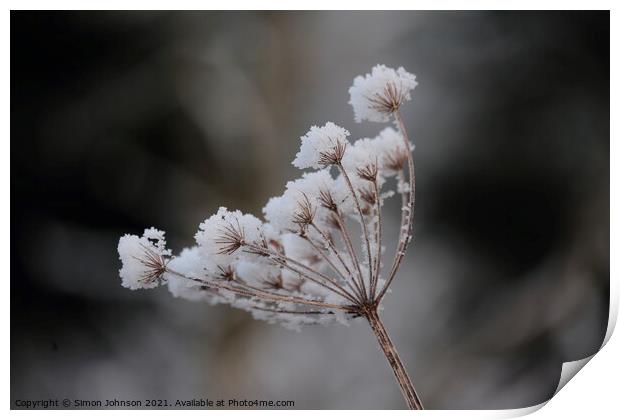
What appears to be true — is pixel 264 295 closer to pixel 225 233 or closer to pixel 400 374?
pixel 225 233

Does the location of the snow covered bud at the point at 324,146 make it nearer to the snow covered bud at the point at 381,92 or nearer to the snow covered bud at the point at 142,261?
the snow covered bud at the point at 381,92

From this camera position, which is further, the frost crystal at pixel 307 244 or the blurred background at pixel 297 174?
the blurred background at pixel 297 174

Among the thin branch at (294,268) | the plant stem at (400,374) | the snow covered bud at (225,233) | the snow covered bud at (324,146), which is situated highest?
the snow covered bud at (324,146)

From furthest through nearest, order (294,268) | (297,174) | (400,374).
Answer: (297,174) → (294,268) → (400,374)

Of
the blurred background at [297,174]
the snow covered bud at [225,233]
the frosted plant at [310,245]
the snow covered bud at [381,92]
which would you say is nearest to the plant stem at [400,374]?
the frosted plant at [310,245]

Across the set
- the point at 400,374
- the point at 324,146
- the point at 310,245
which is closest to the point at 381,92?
the point at 324,146
